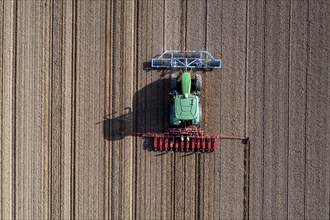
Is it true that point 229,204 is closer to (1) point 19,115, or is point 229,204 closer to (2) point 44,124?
(2) point 44,124

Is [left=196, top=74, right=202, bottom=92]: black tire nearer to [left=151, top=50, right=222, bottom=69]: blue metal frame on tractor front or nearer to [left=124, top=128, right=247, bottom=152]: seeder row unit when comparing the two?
[left=151, top=50, right=222, bottom=69]: blue metal frame on tractor front

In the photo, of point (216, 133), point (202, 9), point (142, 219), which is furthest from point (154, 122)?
point (202, 9)

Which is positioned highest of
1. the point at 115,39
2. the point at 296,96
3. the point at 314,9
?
the point at 314,9

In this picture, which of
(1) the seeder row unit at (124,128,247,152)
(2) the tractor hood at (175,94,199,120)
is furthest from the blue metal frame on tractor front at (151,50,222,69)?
(1) the seeder row unit at (124,128,247,152)

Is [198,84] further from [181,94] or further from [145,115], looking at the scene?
[145,115]

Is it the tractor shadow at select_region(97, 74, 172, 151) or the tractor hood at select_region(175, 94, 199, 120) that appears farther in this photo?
the tractor shadow at select_region(97, 74, 172, 151)

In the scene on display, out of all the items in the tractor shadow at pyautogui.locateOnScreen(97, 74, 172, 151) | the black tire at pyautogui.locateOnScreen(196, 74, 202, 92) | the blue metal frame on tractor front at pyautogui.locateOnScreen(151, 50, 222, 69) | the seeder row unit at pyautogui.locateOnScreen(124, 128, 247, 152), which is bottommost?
the seeder row unit at pyautogui.locateOnScreen(124, 128, 247, 152)

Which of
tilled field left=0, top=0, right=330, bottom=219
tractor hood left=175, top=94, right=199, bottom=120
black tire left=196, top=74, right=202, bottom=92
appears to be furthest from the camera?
tilled field left=0, top=0, right=330, bottom=219

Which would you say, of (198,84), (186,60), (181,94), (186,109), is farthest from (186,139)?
(186,60)

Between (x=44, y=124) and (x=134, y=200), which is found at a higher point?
(x=44, y=124)
